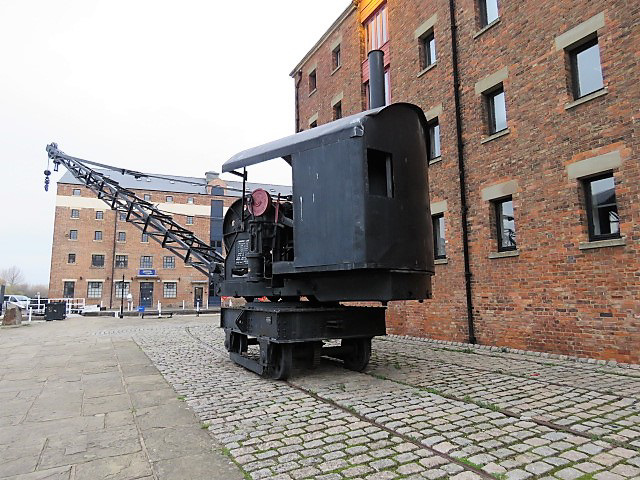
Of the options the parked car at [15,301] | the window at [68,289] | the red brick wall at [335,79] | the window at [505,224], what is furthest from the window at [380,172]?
the window at [68,289]

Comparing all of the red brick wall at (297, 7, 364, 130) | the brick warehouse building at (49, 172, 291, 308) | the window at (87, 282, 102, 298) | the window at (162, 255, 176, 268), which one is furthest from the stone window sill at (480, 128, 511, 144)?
the window at (87, 282, 102, 298)

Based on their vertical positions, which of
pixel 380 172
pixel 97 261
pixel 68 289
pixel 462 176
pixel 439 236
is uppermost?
pixel 97 261

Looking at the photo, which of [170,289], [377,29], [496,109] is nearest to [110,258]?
[170,289]

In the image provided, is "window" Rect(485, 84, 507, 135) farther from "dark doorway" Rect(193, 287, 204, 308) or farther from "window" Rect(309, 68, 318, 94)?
"dark doorway" Rect(193, 287, 204, 308)

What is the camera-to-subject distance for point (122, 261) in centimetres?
4303

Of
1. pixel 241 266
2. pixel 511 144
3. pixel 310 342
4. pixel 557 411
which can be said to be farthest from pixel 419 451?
pixel 511 144

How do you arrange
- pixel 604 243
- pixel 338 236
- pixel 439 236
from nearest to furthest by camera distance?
pixel 338 236 < pixel 604 243 < pixel 439 236

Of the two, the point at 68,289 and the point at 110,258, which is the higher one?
the point at 110,258

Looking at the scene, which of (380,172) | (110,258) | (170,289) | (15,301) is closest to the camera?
(380,172)

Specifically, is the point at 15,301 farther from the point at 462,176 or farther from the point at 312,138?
the point at 312,138

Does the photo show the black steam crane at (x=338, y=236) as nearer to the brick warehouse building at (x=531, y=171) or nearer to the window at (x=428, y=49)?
the brick warehouse building at (x=531, y=171)

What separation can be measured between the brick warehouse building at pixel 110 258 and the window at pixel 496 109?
3290cm

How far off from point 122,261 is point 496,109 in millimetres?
41423

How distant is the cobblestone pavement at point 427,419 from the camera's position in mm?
3020
